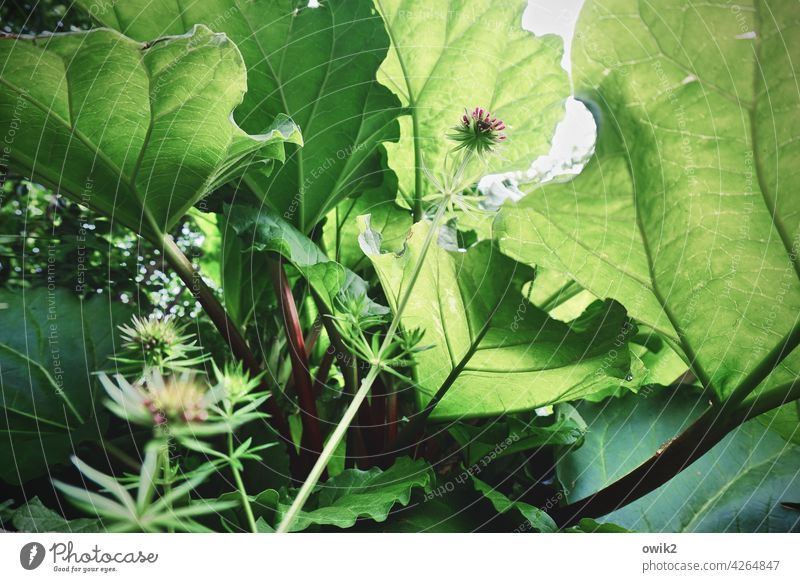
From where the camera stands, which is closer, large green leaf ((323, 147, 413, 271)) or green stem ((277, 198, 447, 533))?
green stem ((277, 198, 447, 533))

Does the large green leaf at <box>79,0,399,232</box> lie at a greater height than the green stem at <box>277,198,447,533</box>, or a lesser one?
greater

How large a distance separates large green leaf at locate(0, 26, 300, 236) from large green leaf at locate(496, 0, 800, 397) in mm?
180

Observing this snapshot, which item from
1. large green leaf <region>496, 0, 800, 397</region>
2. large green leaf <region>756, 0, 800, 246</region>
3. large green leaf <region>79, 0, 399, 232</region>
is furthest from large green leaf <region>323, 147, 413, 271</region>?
large green leaf <region>756, 0, 800, 246</region>

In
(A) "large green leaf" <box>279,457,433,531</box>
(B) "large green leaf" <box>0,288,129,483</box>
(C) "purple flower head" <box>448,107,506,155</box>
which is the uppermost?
(C) "purple flower head" <box>448,107,506,155</box>

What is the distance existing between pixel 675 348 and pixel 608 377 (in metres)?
0.07

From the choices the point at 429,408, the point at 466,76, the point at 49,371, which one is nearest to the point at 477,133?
the point at 466,76

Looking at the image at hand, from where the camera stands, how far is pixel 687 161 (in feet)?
1.13

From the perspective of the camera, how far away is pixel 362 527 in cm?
36

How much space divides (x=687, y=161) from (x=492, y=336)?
0.15 metres

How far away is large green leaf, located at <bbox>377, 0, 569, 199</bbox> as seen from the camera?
40 centimetres

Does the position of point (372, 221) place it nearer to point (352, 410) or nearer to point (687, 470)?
point (352, 410)

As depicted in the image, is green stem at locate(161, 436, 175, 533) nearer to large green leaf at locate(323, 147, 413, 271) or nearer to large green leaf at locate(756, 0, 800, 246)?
large green leaf at locate(323, 147, 413, 271)

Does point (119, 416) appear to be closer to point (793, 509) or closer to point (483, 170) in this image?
point (483, 170)
